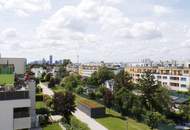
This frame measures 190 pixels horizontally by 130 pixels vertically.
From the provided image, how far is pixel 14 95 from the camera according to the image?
27938 mm

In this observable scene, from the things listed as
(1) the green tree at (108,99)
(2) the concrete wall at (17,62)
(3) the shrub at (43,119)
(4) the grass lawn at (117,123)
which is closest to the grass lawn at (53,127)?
(3) the shrub at (43,119)

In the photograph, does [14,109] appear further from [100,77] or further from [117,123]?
[100,77]

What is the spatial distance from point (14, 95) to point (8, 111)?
59.4 inches

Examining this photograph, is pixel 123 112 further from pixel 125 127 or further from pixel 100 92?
pixel 100 92

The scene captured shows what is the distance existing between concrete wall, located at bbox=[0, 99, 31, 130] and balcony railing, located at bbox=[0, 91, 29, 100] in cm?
32

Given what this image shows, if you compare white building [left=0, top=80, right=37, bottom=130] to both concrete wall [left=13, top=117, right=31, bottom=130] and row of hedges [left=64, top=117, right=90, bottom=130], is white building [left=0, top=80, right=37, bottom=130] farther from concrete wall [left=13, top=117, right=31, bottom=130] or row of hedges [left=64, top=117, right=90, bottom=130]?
row of hedges [left=64, top=117, right=90, bottom=130]

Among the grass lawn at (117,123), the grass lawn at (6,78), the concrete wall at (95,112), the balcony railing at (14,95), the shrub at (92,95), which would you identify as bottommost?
the grass lawn at (117,123)

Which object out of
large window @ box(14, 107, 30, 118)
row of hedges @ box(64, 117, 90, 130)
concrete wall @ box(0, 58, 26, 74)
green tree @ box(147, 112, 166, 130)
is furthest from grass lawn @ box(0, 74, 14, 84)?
green tree @ box(147, 112, 166, 130)

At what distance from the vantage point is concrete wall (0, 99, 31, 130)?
27606mm

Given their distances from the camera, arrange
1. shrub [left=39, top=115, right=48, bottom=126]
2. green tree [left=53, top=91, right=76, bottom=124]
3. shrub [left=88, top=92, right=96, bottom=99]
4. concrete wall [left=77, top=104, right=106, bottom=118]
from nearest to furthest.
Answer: shrub [left=39, top=115, right=48, bottom=126] → green tree [left=53, top=91, right=76, bottom=124] → concrete wall [left=77, top=104, right=106, bottom=118] → shrub [left=88, top=92, right=96, bottom=99]

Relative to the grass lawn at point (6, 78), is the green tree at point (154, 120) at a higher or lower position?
lower

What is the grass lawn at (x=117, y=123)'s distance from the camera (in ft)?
147

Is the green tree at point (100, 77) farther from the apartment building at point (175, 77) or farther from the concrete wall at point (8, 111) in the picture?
the concrete wall at point (8, 111)

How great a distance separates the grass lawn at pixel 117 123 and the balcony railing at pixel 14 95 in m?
19.0
